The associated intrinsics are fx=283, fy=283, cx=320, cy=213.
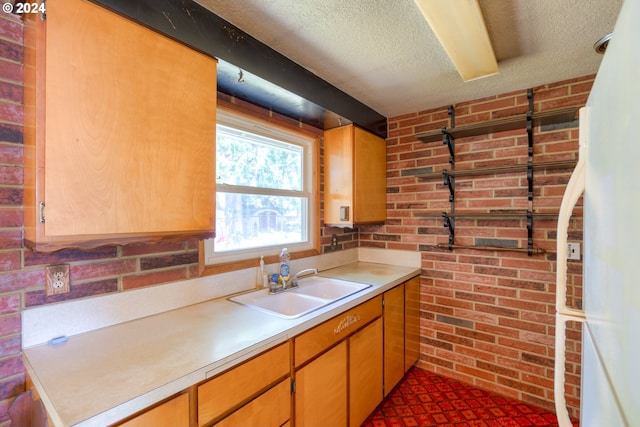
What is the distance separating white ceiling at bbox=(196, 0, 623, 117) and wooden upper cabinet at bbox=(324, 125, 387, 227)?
42 cm

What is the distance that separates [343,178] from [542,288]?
166 centimetres

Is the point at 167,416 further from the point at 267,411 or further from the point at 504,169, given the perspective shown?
the point at 504,169

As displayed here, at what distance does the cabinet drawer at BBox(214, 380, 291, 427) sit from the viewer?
1.03 metres

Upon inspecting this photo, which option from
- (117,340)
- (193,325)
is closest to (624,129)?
(193,325)

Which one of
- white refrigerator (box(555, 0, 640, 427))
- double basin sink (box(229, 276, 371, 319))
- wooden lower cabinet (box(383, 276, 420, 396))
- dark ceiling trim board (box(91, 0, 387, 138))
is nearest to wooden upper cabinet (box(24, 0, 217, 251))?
dark ceiling trim board (box(91, 0, 387, 138))

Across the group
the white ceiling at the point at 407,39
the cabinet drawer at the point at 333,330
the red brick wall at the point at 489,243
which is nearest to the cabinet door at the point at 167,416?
the cabinet drawer at the point at 333,330

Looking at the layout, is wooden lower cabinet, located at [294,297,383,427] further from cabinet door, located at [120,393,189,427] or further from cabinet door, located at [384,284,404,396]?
cabinet door, located at [120,393,189,427]

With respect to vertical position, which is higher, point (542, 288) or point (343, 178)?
point (343, 178)

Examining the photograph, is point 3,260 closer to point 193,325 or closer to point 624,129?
point 193,325

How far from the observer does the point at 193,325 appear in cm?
125

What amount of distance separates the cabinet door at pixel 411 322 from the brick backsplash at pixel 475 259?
0.08 metres

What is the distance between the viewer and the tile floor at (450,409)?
1.89 meters

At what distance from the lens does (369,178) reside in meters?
2.50

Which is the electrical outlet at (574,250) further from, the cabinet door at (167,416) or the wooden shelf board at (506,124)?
the cabinet door at (167,416)
